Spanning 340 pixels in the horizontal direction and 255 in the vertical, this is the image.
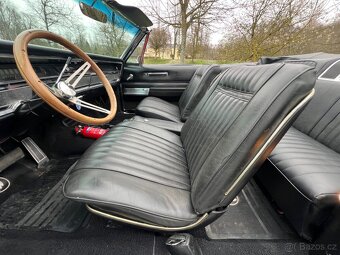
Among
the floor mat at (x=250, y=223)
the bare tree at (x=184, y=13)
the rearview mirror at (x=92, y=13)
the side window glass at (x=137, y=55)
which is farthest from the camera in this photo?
the bare tree at (x=184, y=13)

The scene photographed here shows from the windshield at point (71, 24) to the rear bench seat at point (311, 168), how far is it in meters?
1.66

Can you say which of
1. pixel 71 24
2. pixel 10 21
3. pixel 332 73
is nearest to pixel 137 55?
pixel 71 24

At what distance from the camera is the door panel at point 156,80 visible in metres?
2.82

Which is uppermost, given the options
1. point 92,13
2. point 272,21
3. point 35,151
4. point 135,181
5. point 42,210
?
point 272,21

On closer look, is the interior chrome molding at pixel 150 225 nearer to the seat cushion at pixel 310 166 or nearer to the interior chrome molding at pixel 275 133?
the interior chrome molding at pixel 275 133

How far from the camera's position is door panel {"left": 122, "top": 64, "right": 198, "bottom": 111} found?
2816 mm

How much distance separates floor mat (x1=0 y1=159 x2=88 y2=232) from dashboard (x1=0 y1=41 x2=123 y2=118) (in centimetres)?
64

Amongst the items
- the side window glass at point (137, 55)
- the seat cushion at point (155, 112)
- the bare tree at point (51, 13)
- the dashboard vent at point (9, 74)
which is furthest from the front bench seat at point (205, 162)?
the side window glass at point (137, 55)

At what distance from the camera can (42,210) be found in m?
1.25

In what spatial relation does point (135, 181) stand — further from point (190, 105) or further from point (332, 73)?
point (332, 73)

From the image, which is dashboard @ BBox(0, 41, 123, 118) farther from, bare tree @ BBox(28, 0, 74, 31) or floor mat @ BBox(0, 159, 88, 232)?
floor mat @ BBox(0, 159, 88, 232)

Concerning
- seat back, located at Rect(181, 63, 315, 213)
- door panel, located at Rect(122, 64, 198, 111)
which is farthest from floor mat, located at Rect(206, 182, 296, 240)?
door panel, located at Rect(122, 64, 198, 111)

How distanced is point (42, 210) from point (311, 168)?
1529 millimetres

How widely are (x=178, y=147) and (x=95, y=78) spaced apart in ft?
3.42
